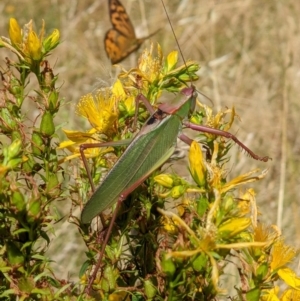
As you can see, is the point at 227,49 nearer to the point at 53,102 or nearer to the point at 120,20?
the point at 120,20

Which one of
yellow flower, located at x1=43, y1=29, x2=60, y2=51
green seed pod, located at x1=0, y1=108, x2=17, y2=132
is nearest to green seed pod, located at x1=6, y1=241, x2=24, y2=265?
green seed pod, located at x1=0, y1=108, x2=17, y2=132

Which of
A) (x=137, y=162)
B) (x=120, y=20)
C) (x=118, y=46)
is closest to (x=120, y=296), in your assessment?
(x=137, y=162)

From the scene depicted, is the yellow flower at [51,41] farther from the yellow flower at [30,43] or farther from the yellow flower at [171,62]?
the yellow flower at [171,62]

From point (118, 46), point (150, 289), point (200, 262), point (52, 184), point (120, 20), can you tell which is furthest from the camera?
point (120, 20)

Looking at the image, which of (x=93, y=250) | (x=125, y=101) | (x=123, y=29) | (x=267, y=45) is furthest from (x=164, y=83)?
(x=267, y=45)

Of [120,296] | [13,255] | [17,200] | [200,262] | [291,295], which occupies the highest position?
[17,200]

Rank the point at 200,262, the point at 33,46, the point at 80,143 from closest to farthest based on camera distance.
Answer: the point at 200,262, the point at 33,46, the point at 80,143

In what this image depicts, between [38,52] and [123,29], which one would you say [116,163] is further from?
[123,29]
